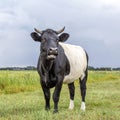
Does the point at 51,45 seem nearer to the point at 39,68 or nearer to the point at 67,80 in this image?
the point at 39,68

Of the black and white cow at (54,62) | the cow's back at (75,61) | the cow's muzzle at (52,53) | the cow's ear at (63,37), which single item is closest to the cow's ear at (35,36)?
the black and white cow at (54,62)

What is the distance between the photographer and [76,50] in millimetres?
13562

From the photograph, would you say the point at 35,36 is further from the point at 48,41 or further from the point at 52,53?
the point at 52,53

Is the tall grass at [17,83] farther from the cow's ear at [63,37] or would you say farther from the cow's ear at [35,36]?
the cow's ear at [35,36]

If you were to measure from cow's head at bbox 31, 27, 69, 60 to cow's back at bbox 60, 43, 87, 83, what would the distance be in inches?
60.3

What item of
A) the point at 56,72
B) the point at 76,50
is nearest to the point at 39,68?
the point at 56,72

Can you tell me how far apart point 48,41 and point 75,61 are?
2.47m

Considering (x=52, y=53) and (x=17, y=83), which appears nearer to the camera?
(x=52, y=53)

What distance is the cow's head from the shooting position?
10373 mm

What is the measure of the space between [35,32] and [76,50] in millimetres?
2670

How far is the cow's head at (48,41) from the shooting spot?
10.4 metres

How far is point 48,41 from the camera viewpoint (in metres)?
10.6

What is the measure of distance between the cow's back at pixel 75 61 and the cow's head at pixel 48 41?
1530 millimetres

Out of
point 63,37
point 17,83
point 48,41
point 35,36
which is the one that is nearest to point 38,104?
point 63,37
